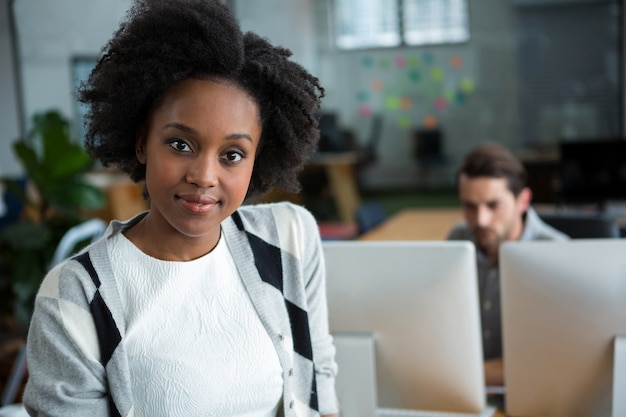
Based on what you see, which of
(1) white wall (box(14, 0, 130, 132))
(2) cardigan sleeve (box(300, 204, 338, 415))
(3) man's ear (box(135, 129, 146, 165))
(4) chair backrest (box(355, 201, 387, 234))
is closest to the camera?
(3) man's ear (box(135, 129, 146, 165))

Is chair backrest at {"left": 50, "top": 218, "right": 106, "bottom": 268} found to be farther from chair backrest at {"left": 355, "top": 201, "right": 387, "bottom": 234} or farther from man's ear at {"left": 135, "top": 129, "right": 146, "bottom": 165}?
man's ear at {"left": 135, "top": 129, "right": 146, "bottom": 165}

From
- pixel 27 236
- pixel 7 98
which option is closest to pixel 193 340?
pixel 27 236

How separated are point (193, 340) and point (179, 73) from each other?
409 millimetres

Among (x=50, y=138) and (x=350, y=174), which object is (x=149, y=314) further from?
(x=350, y=174)

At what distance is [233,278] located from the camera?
4.17 ft

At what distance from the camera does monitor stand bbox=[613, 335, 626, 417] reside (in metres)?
1.44

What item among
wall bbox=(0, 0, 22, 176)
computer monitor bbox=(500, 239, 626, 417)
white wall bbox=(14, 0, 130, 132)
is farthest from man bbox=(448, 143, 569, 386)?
wall bbox=(0, 0, 22, 176)

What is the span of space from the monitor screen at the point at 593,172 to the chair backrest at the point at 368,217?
1036mm

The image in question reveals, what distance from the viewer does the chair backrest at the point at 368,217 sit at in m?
4.25

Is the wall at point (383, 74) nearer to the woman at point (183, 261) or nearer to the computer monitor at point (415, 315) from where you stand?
the computer monitor at point (415, 315)

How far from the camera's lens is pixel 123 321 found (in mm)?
1148

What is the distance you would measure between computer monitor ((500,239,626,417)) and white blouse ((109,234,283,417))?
20.9 inches

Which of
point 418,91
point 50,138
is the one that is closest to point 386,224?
point 50,138

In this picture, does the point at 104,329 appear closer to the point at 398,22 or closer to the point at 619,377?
the point at 619,377
